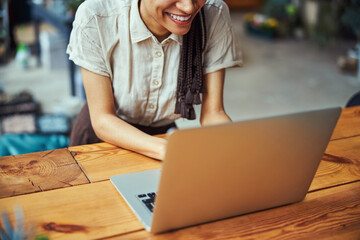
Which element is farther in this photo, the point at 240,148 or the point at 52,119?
the point at 52,119

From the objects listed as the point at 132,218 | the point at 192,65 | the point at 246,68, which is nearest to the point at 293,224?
the point at 132,218

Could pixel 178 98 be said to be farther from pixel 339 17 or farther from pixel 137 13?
pixel 339 17

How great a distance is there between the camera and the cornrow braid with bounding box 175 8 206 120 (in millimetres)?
1425

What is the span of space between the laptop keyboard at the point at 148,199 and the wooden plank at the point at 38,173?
0.15 meters

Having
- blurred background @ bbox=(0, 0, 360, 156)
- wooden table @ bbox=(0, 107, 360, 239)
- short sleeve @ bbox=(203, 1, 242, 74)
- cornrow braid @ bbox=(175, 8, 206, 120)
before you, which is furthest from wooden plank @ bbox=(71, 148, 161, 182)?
blurred background @ bbox=(0, 0, 360, 156)

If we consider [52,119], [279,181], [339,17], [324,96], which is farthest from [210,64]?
[339,17]

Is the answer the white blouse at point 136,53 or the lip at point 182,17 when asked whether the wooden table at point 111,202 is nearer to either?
the white blouse at point 136,53

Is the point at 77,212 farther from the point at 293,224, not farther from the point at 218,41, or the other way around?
the point at 218,41

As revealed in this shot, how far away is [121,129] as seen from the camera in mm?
1224

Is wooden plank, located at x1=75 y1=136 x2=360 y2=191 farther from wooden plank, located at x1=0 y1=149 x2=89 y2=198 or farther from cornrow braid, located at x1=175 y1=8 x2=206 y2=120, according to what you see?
cornrow braid, located at x1=175 y1=8 x2=206 y2=120

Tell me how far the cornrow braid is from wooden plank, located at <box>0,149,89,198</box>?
0.47 metres

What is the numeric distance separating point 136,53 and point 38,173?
0.53 metres

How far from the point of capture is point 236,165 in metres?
0.76

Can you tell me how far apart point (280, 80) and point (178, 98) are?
10.7 feet
